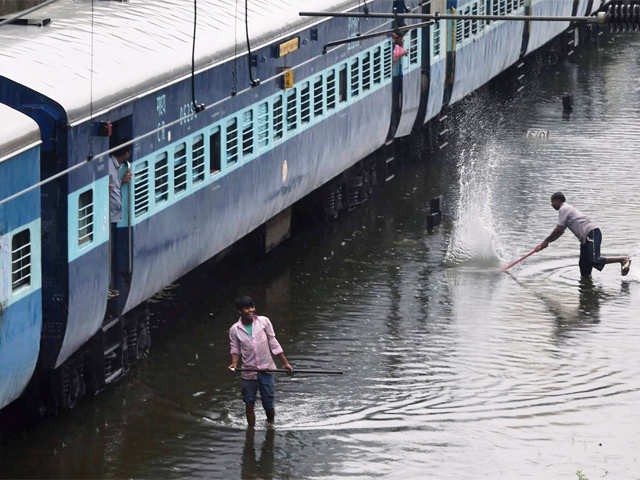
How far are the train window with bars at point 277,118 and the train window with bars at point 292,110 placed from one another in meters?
0.33

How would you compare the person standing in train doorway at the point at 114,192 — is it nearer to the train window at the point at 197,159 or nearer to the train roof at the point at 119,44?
the train roof at the point at 119,44

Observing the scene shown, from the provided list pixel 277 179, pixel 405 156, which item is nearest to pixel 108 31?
pixel 277 179

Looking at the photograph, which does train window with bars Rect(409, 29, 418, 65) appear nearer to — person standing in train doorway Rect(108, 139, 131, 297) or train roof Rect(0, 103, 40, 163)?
person standing in train doorway Rect(108, 139, 131, 297)

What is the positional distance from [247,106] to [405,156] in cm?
926

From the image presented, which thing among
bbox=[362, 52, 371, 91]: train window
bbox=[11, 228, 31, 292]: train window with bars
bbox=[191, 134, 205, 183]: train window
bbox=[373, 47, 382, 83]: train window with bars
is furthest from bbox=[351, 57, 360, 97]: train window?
bbox=[11, 228, 31, 292]: train window with bars

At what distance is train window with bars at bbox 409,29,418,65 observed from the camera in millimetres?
26422

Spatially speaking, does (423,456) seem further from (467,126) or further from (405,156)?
(467,126)

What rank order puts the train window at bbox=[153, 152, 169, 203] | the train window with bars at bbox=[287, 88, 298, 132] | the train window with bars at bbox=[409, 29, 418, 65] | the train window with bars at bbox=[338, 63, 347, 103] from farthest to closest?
the train window with bars at bbox=[409, 29, 418, 65], the train window with bars at bbox=[338, 63, 347, 103], the train window with bars at bbox=[287, 88, 298, 132], the train window at bbox=[153, 152, 169, 203]

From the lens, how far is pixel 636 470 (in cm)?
1396

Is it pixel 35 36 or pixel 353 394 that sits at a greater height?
pixel 35 36

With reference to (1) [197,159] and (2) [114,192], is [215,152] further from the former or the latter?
(2) [114,192]

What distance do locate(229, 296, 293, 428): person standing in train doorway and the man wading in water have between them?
6.63 m

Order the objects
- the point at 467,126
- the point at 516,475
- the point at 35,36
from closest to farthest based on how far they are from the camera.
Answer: the point at 516,475 → the point at 35,36 → the point at 467,126

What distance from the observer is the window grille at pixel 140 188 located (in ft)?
52.7
